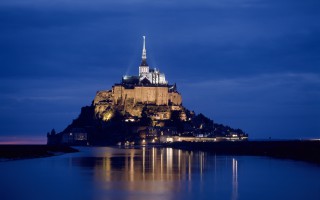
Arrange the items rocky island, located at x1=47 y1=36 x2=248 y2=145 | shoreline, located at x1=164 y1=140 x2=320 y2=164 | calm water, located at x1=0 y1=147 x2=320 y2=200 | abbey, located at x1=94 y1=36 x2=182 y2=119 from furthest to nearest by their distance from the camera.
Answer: abbey, located at x1=94 y1=36 x2=182 y2=119, rocky island, located at x1=47 y1=36 x2=248 y2=145, shoreline, located at x1=164 y1=140 x2=320 y2=164, calm water, located at x1=0 y1=147 x2=320 y2=200

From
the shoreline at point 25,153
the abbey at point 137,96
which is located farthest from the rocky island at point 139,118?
the shoreline at point 25,153

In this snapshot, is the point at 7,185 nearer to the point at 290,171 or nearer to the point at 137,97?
the point at 290,171

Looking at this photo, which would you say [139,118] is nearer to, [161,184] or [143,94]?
[143,94]

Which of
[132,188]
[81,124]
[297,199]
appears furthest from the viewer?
[81,124]

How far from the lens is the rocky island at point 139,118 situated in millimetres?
137875

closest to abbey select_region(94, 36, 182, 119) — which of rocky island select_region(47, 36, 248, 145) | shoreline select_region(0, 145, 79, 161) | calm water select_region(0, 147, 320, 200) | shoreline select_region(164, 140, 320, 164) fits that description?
rocky island select_region(47, 36, 248, 145)

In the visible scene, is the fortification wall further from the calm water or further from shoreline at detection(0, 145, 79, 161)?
the calm water

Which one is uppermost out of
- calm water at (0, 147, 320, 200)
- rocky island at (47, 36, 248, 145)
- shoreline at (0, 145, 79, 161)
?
rocky island at (47, 36, 248, 145)

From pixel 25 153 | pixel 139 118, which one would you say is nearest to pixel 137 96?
pixel 139 118

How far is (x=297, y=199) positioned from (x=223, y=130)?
424 feet

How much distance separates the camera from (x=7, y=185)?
3056 cm

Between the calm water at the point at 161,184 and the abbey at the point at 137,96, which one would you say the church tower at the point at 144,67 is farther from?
the calm water at the point at 161,184

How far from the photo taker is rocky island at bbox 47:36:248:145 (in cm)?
13788

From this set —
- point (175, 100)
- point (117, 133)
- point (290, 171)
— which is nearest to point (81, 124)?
point (117, 133)
